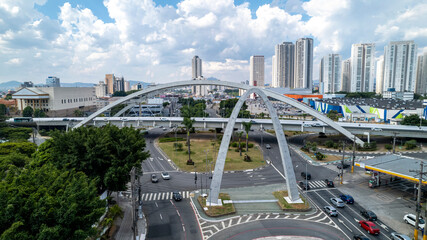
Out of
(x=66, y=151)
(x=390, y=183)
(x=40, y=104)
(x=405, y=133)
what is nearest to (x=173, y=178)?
(x=66, y=151)

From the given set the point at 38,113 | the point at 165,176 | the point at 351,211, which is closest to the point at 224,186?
the point at 165,176

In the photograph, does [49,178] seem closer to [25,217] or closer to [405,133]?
[25,217]

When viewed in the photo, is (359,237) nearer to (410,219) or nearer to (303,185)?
(410,219)


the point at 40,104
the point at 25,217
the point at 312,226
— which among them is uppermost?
the point at 40,104

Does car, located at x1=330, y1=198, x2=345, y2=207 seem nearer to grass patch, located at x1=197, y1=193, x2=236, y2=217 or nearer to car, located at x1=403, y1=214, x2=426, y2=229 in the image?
car, located at x1=403, y1=214, x2=426, y2=229

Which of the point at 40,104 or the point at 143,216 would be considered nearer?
the point at 143,216

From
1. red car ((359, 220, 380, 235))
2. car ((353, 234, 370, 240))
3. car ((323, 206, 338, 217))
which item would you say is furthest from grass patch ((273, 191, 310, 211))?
car ((353, 234, 370, 240))
